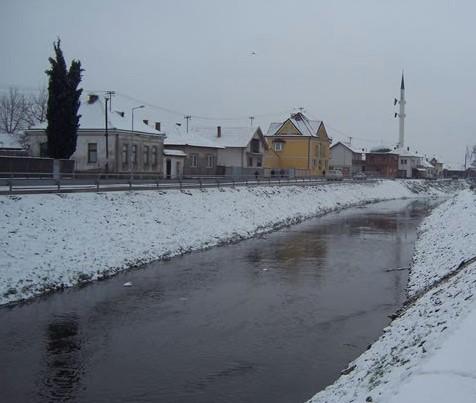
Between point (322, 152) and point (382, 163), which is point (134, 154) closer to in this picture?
point (322, 152)

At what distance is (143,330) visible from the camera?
16.0 metres

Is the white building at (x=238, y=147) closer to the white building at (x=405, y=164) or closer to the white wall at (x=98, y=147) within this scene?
the white wall at (x=98, y=147)

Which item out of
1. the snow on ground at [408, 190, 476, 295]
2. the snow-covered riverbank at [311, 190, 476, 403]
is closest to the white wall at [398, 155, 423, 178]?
the snow on ground at [408, 190, 476, 295]

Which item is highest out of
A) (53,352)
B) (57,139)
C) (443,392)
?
(57,139)

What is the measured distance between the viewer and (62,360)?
13.4 metres

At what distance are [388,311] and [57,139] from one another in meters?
31.2

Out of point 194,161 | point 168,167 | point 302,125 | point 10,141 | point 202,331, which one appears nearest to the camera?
point 202,331

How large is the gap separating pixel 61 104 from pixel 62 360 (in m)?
31.3

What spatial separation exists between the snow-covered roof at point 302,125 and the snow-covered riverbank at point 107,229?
149ft

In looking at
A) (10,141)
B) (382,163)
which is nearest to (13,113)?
(10,141)

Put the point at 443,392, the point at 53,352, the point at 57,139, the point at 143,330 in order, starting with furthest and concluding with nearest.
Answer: the point at 57,139, the point at 143,330, the point at 53,352, the point at 443,392

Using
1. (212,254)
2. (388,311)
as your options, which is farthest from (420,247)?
(388,311)

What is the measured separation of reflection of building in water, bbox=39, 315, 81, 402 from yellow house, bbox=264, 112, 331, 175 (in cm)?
7420

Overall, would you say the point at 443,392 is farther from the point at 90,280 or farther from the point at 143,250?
the point at 143,250
